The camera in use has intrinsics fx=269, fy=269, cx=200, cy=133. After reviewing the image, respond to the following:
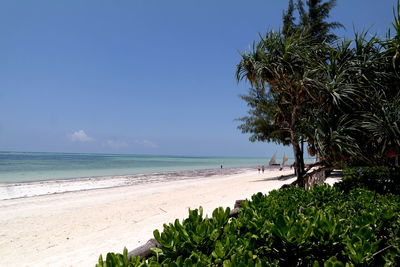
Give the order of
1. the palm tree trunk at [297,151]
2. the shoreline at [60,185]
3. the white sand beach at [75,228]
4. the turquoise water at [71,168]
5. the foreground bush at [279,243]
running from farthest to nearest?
the turquoise water at [71,168], the shoreline at [60,185], the palm tree trunk at [297,151], the white sand beach at [75,228], the foreground bush at [279,243]

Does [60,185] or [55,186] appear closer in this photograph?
[55,186]

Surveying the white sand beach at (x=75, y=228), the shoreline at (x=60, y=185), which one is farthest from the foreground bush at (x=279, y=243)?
the shoreline at (x=60, y=185)

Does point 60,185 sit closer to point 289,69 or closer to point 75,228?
point 75,228

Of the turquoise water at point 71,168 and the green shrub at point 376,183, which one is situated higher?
the green shrub at point 376,183

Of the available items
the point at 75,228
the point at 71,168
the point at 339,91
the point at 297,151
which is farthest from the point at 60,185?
the point at 71,168

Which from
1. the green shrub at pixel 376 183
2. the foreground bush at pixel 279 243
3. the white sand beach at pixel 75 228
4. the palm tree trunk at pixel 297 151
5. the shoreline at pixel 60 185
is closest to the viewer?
the foreground bush at pixel 279 243

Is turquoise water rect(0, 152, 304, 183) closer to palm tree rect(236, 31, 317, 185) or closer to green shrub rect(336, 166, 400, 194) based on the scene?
palm tree rect(236, 31, 317, 185)

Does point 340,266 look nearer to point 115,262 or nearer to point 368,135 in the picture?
point 115,262

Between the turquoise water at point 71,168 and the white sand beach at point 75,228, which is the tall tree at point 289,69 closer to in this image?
the white sand beach at point 75,228

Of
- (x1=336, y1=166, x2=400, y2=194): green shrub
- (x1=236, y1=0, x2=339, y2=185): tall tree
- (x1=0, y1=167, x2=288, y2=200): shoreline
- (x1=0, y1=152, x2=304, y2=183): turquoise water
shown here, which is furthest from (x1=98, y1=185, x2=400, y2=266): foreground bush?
(x1=0, y1=152, x2=304, y2=183): turquoise water

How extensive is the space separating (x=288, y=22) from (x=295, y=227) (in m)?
23.4

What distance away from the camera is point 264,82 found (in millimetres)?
9086

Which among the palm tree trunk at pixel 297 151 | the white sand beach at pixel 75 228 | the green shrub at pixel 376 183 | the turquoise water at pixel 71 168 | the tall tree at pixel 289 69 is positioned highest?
the tall tree at pixel 289 69

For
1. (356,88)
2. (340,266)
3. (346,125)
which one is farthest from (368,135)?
(340,266)
